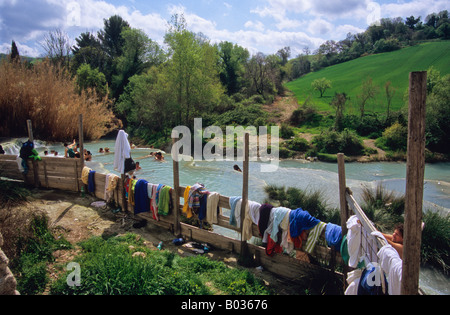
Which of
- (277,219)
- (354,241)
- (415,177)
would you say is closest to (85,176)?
(277,219)

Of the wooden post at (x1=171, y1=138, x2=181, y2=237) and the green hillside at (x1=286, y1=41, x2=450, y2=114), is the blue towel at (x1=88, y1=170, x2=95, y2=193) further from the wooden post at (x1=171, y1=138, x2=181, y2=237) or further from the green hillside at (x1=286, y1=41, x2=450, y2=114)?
the green hillside at (x1=286, y1=41, x2=450, y2=114)

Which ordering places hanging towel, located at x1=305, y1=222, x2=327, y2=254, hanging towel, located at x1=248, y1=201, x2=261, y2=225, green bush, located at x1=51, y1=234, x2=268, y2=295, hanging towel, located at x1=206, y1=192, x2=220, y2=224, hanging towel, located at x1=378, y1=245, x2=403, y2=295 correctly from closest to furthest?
1. hanging towel, located at x1=378, y1=245, x2=403, y2=295
2. green bush, located at x1=51, y1=234, x2=268, y2=295
3. hanging towel, located at x1=305, y1=222, x2=327, y2=254
4. hanging towel, located at x1=248, y1=201, x2=261, y2=225
5. hanging towel, located at x1=206, y1=192, x2=220, y2=224

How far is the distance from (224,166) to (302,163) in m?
Answer: 7.00

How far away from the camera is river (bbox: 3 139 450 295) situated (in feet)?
45.6

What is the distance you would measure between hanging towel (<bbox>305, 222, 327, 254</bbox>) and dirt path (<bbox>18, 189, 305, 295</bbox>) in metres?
0.85

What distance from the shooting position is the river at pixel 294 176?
45.6 ft

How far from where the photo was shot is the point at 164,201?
811 centimetres

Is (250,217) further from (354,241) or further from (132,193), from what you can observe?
(132,193)

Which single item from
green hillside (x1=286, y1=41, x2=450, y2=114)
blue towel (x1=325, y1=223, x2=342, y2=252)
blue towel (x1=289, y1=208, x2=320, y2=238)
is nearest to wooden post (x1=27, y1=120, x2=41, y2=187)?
blue towel (x1=289, y1=208, x2=320, y2=238)

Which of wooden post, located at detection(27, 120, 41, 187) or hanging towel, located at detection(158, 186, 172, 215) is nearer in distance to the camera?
hanging towel, located at detection(158, 186, 172, 215)

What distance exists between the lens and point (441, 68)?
1714 inches

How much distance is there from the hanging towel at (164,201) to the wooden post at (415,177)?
6.17 metres

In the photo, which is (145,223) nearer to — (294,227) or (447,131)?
(294,227)

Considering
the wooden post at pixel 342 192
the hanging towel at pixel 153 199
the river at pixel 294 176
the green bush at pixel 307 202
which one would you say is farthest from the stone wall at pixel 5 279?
the river at pixel 294 176
